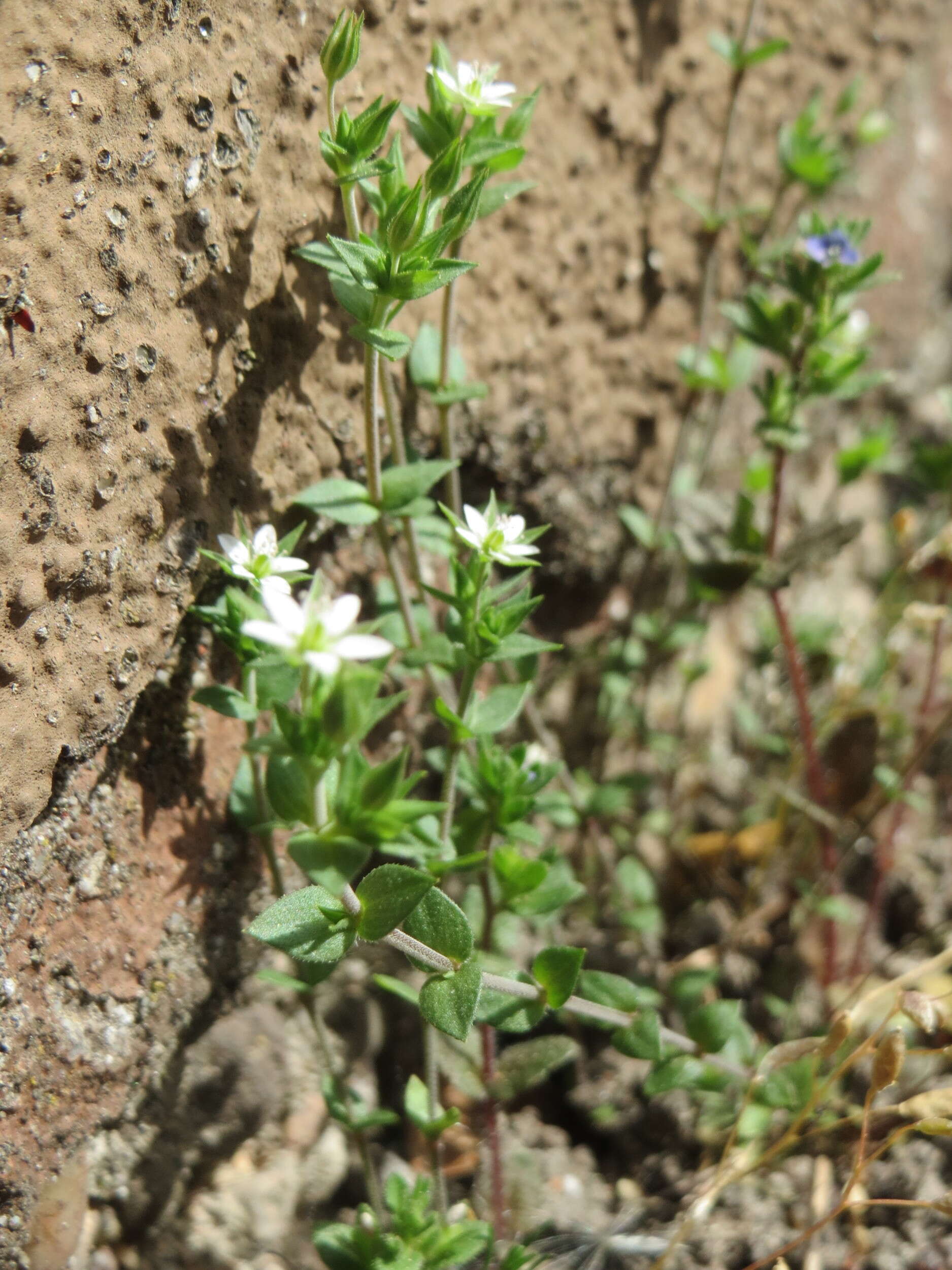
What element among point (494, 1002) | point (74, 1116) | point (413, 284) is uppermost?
point (413, 284)

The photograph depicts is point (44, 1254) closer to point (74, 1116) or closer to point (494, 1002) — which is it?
point (74, 1116)

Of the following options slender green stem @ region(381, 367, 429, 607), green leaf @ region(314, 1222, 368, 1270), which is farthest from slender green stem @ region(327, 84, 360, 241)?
green leaf @ region(314, 1222, 368, 1270)

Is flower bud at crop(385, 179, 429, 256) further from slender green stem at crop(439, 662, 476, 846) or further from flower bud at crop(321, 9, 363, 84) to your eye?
slender green stem at crop(439, 662, 476, 846)

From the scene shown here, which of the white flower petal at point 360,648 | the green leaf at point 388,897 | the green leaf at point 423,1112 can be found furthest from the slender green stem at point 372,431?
the green leaf at point 423,1112

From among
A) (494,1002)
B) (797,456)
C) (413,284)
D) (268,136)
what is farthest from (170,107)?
(797,456)

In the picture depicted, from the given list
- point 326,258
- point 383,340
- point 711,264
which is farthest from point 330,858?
point 711,264

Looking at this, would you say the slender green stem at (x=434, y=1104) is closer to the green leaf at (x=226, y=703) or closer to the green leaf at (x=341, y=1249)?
the green leaf at (x=341, y=1249)
